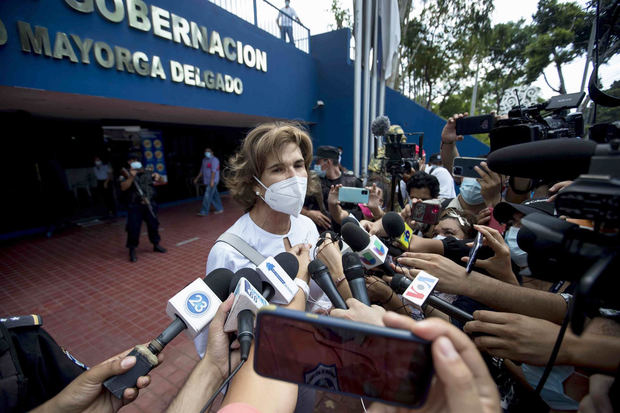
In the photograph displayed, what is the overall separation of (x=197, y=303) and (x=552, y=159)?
120 cm

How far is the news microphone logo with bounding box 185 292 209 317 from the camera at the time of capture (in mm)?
977

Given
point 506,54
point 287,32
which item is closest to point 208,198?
point 287,32

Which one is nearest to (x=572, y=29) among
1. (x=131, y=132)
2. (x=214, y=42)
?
(x=214, y=42)

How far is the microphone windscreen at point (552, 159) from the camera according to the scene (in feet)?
2.34

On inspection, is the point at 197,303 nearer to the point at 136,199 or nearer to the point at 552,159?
the point at 552,159

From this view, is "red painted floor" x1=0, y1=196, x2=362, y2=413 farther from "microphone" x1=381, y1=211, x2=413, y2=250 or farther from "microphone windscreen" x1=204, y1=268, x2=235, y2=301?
"microphone windscreen" x1=204, y1=268, x2=235, y2=301

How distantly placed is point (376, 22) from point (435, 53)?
10750 millimetres

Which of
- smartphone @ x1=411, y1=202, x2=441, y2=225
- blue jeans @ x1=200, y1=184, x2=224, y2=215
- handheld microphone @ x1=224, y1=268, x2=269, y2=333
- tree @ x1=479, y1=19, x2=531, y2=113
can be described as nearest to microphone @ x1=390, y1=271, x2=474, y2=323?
handheld microphone @ x1=224, y1=268, x2=269, y2=333

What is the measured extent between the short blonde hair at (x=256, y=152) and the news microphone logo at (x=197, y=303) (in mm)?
978

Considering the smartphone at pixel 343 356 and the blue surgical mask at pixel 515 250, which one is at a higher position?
the smartphone at pixel 343 356

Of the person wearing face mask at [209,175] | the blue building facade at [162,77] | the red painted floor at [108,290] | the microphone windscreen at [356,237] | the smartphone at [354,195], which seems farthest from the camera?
the person wearing face mask at [209,175]

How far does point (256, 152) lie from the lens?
1.77m

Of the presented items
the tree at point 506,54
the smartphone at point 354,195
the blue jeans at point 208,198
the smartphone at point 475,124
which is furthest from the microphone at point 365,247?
the tree at point 506,54

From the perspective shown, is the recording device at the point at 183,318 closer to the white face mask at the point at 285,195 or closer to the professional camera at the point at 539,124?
the white face mask at the point at 285,195
